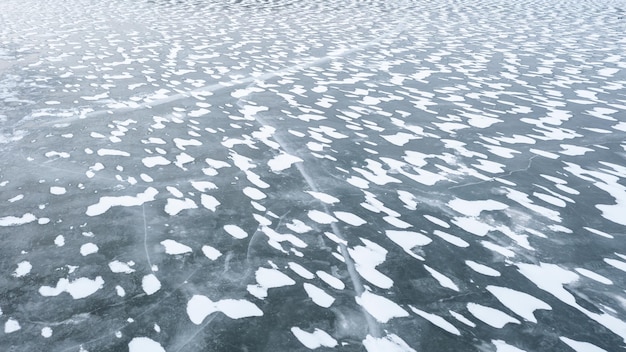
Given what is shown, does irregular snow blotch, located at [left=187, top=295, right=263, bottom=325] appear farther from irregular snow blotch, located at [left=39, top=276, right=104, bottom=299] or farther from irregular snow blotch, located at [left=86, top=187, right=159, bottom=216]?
irregular snow blotch, located at [left=86, top=187, right=159, bottom=216]

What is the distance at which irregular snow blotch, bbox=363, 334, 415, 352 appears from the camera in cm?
296

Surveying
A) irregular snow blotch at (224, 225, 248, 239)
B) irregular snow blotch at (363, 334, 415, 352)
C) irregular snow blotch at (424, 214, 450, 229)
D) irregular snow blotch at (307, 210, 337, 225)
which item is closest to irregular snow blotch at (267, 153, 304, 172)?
irregular snow blotch at (307, 210, 337, 225)

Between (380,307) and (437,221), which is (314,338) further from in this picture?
(437,221)

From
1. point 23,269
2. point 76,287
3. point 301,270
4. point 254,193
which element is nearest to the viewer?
point 76,287

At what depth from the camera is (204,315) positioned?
10.4 ft

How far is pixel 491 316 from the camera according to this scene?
328cm

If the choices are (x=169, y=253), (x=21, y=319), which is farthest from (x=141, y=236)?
(x=21, y=319)

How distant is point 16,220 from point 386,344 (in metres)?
3.33

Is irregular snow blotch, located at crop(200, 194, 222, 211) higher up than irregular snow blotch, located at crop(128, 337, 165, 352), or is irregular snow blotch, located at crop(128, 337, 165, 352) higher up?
irregular snow blotch, located at crop(128, 337, 165, 352)

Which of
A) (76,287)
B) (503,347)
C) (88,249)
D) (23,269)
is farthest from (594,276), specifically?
(23,269)

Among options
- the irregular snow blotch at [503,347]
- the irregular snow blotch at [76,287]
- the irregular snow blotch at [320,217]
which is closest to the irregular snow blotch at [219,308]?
the irregular snow blotch at [76,287]

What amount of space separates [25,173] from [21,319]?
7.98 ft

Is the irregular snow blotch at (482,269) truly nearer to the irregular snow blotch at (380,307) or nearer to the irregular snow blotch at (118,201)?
the irregular snow blotch at (380,307)

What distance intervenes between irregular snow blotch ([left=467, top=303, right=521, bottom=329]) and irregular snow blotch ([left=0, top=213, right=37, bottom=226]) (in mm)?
3718
